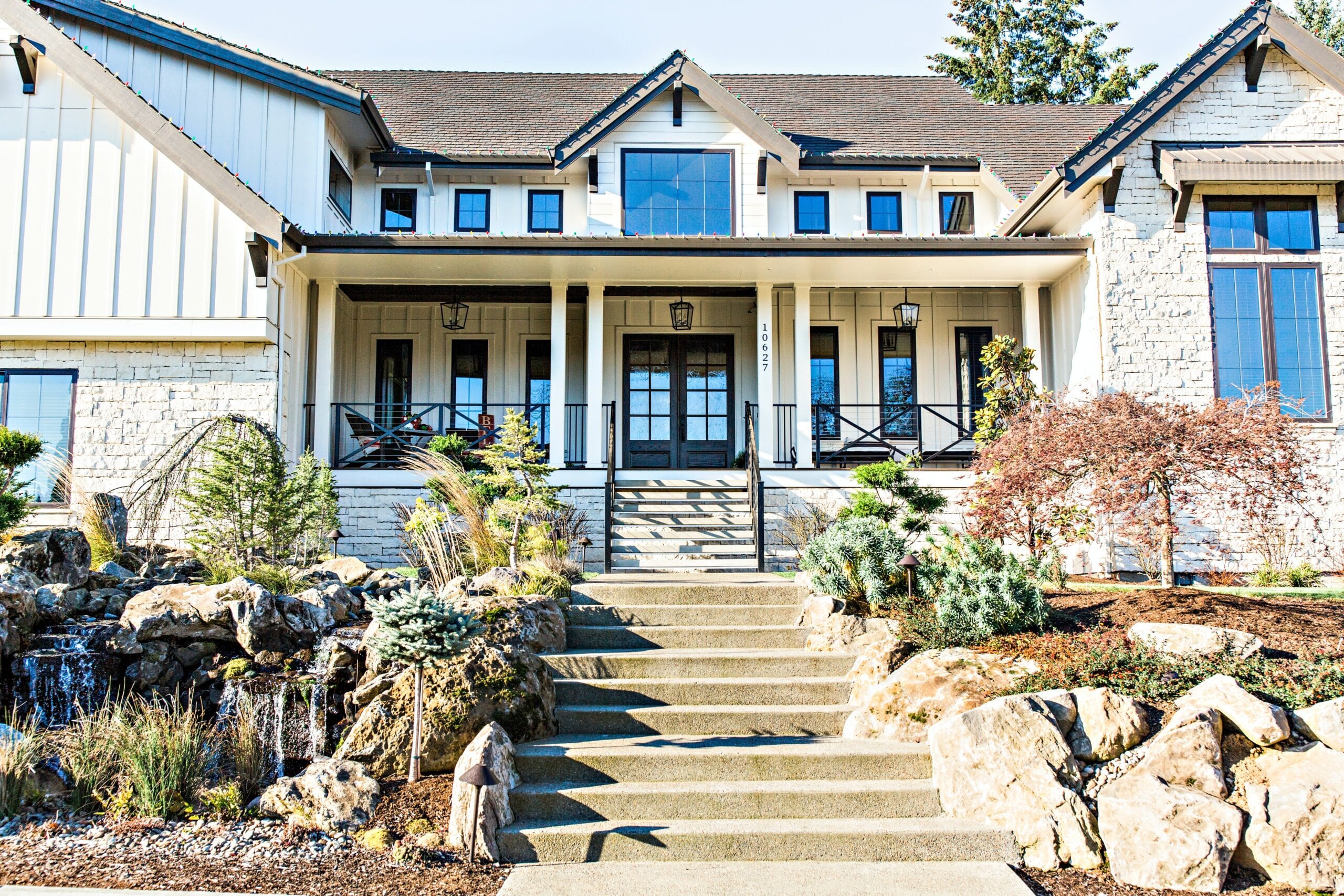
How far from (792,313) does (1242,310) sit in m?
5.45

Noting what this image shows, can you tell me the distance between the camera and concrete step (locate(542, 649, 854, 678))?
6578 millimetres

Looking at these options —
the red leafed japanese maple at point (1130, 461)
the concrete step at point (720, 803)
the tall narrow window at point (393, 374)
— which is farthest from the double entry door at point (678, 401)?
the concrete step at point (720, 803)

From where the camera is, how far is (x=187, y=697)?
250 inches

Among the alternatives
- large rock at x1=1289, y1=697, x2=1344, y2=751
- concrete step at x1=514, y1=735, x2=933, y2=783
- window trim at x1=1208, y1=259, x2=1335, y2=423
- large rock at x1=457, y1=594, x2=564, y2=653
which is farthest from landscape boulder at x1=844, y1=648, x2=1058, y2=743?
window trim at x1=1208, y1=259, x2=1335, y2=423

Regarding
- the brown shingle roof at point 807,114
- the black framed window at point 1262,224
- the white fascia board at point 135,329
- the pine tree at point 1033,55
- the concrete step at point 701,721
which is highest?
the pine tree at point 1033,55

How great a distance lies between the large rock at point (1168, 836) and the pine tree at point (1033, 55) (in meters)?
24.2

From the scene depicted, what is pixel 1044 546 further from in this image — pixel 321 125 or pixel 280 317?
pixel 321 125

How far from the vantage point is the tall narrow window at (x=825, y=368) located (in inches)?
551

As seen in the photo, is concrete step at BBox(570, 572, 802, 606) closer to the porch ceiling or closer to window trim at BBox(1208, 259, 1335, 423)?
the porch ceiling

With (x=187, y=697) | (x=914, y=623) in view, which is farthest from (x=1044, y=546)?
(x=187, y=697)

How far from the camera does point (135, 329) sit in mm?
10641

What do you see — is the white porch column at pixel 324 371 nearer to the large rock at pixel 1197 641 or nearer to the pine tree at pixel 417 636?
the pine tree at pixel 417 636

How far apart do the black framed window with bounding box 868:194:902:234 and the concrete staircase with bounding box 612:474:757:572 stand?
192 inches

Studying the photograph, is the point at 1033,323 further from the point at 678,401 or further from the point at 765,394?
the point at 678,401
